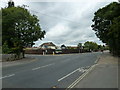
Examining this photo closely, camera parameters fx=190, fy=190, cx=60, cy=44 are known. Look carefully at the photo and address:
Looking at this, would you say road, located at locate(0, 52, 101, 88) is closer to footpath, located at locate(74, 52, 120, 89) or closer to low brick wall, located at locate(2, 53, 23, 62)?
footpath, located at locate(74, 52, 120, 89)

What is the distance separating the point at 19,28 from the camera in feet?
118

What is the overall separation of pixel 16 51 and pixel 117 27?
21830 mm

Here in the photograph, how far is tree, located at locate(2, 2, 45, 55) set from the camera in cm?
3578

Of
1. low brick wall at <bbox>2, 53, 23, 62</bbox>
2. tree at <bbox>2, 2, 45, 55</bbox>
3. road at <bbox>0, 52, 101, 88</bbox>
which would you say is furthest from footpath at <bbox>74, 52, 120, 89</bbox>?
tree at <bbox>2, 2, 45, 55</bbox>

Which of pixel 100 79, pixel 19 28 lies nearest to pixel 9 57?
pixel 19 28

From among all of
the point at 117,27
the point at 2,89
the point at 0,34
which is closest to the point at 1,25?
the point at 0,34

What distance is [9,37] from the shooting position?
37281mm

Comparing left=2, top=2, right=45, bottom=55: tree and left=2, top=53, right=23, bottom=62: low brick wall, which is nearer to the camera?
left=2, top=53, right=23, bottom=62: low brick wall

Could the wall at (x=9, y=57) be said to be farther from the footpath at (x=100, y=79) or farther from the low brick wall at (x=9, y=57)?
the footpath at (x=100, y=79)

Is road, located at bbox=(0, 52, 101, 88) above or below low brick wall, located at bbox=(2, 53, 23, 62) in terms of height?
below

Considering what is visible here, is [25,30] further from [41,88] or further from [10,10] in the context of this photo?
[41,88]

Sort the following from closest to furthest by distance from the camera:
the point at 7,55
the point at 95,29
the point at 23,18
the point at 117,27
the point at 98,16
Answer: the point at 117,27 → the point at 7,55 → the point at 23,18 → the point at 98,16 → the point at 95,29

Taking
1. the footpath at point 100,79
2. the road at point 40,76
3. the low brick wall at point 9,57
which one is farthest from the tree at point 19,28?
the footpath at point 100,79

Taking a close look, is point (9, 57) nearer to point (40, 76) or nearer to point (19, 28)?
point (19, 28)
